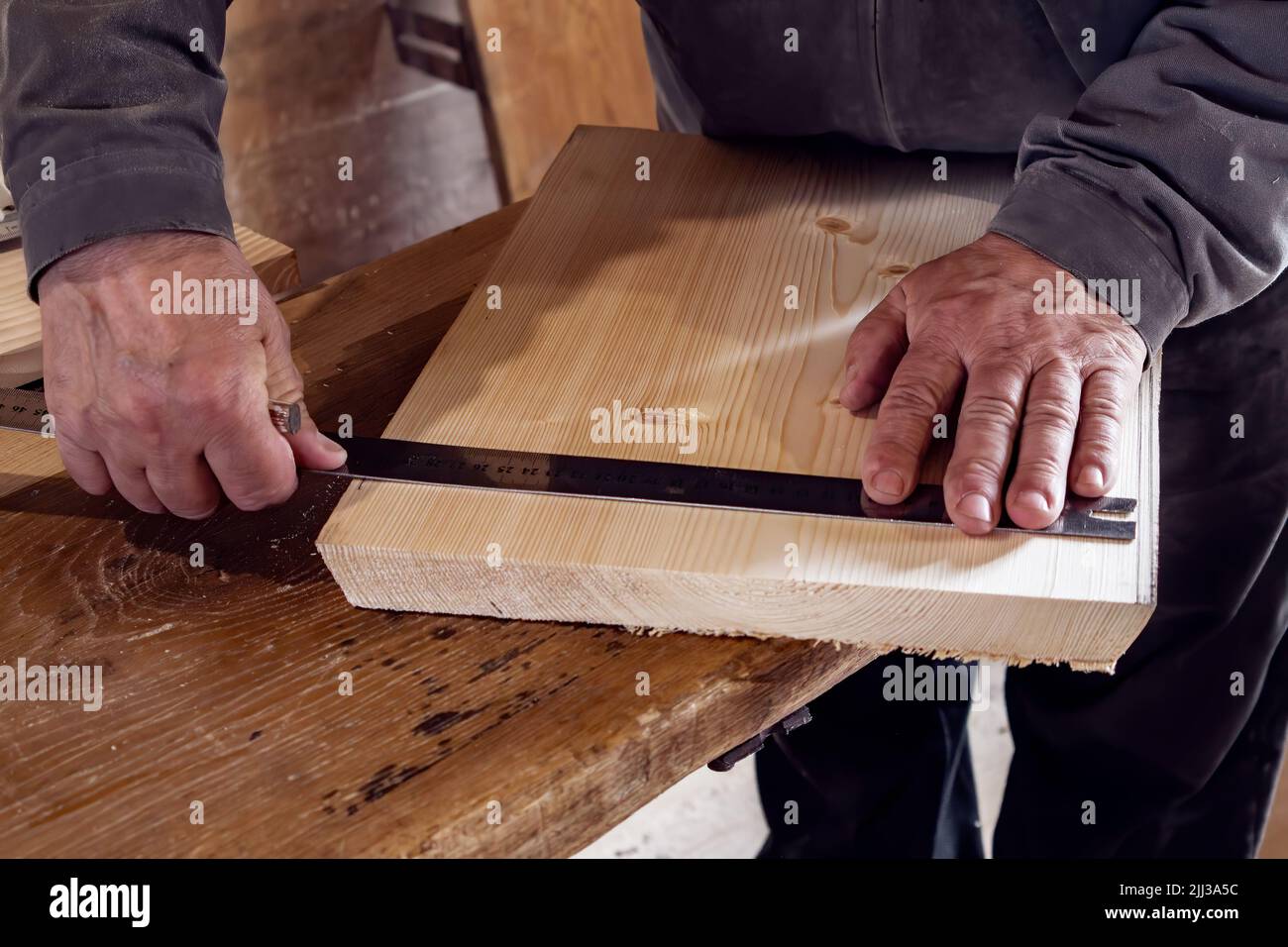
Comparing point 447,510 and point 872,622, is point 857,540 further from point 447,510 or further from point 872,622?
point 447,510

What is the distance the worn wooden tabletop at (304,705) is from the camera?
896 millimetres

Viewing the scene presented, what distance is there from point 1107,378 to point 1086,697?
0.66 meters

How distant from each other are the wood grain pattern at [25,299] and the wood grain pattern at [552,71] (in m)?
1.78

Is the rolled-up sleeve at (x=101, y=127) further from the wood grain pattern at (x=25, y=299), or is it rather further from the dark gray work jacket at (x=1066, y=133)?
the wood grain pattern at (x=25, y=299)

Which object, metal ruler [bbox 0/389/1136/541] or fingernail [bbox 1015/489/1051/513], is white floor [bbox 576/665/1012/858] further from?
fingernail [bbox 1015/489/1051/513]

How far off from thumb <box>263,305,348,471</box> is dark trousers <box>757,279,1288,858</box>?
0.88m

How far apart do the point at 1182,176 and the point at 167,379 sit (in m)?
0.99

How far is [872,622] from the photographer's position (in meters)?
1.00

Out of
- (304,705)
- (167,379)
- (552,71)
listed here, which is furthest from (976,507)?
(552,71)

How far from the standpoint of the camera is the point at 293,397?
3.66 feet

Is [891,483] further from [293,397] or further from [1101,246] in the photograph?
[293,397]

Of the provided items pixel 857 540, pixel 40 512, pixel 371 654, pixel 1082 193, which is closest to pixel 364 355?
pixel 40 512

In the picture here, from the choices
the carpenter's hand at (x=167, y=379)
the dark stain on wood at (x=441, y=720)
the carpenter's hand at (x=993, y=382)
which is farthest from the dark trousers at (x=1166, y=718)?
the carpenter's hand at (x=167, y=379)
